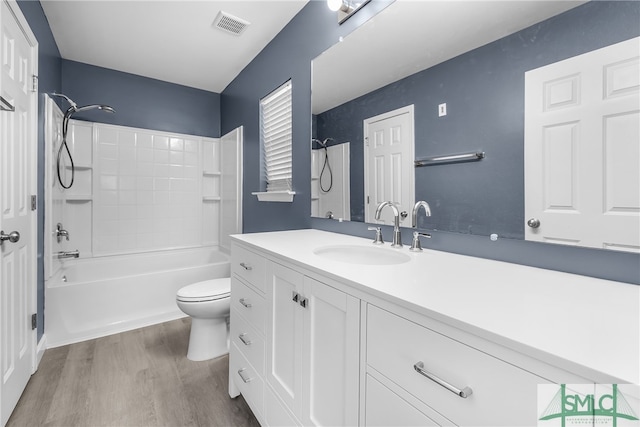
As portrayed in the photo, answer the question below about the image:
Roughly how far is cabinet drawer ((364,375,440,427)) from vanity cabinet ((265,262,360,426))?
0.05 m

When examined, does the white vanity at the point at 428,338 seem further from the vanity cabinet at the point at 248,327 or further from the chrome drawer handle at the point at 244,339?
the chrome drawer handle at the point at 244,339

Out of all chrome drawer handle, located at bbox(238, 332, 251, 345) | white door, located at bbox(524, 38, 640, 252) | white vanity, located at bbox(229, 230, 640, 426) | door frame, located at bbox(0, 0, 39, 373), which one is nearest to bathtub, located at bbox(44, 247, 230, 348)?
door frame, located at bbox(0, 0, 39, 373)

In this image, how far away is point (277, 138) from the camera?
2383mm

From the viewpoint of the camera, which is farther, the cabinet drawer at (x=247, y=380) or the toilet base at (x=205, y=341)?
the toilet base at (x=205, y=341)

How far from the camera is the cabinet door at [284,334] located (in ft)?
3.51

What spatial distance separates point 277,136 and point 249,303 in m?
1.43

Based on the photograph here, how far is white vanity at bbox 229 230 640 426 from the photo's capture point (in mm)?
490

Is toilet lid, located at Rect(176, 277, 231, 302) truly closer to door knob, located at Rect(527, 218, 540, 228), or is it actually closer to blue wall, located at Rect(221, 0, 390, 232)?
blue wall, located at Rect(221, 0, 390, 232)

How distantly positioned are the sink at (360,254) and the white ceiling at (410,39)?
2.68 feet

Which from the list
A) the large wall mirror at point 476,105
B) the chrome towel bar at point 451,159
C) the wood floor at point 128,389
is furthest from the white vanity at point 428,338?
the wood floor at point 128,389

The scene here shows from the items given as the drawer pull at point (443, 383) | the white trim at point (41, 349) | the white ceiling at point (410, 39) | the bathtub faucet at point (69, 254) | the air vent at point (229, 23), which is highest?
the air vent at point (229, 23)

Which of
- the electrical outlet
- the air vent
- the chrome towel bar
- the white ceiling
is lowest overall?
the chrome towel bar

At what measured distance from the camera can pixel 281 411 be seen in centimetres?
118

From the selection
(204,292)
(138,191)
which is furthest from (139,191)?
(204,292)
